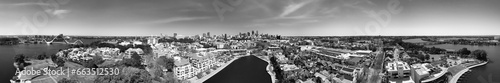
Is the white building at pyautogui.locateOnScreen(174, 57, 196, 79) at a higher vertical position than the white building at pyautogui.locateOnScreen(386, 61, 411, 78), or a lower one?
lower

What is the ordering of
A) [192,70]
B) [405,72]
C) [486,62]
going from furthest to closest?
[486,62]
[192,70]
[405,72]

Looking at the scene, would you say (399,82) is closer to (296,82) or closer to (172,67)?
(296,82)

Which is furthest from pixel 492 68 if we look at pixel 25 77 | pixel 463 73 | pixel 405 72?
pixel 25 77

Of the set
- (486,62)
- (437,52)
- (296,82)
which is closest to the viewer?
(296,82)

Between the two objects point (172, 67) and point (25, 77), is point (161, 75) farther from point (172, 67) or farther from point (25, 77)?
point (25, 77)

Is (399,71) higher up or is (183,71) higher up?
(399,71)

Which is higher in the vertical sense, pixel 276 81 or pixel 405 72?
pixel 405 72

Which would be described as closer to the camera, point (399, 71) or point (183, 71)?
point (399, 71)

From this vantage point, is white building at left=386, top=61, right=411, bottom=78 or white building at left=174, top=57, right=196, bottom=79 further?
white building at left=174, top=57, right=196, bottom=79

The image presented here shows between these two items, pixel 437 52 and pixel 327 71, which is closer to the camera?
pixel 327 71

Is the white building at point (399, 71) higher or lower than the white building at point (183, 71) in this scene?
higher

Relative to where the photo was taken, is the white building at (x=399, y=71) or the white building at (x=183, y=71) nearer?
the white building at (x=399, y=71)
